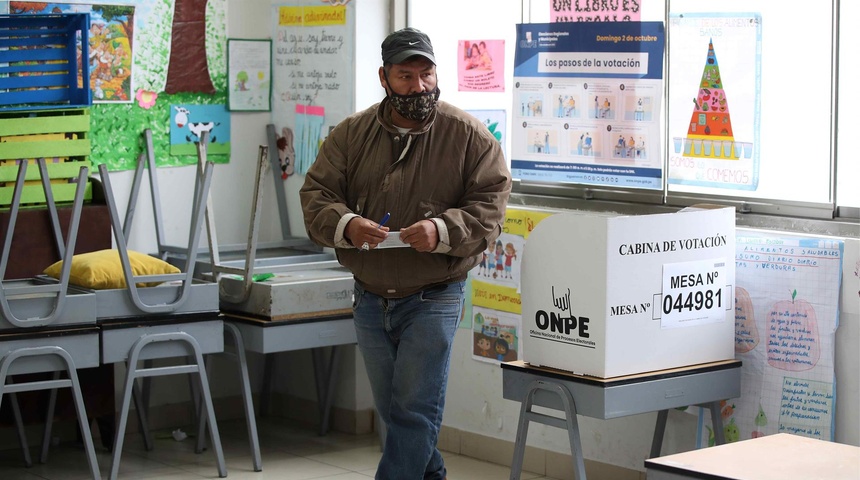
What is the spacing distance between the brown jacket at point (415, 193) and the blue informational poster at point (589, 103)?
2.89 ft

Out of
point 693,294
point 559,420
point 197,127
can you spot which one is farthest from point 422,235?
point 197,127

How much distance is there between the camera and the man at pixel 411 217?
11.5ft

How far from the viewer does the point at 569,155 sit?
4562mm

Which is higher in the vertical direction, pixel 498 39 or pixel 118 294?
pixel 498 39

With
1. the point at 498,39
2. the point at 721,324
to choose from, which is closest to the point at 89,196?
the point at 498,39

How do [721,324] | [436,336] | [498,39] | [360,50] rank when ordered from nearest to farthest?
[436,336] < [721,324] < [498,39] < [360,50]

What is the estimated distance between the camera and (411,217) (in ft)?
11.6

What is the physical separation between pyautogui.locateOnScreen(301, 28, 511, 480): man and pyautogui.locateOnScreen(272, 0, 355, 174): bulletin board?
70.3 inches

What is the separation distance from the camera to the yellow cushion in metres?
4.46

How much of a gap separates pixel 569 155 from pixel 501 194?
3.49ft

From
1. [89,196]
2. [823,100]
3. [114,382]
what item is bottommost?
[114,382]

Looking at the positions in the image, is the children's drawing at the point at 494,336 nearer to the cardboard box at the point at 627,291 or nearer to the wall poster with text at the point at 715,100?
the wall poster with text at the point at 715,100

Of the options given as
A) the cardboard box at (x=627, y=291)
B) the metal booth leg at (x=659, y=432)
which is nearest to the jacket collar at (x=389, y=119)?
the cardboard box at (x=627, y=291)

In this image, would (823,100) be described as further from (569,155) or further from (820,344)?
(569,155)
